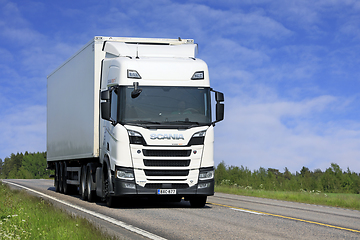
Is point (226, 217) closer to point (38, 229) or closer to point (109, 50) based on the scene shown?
point (38, 229)

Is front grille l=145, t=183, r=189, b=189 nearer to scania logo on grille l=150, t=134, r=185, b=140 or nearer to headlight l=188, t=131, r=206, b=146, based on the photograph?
headlight l=188, t=131, r=206, b=146

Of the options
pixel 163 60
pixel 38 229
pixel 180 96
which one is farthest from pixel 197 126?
pixel 38 229

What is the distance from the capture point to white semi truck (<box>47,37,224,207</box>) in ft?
38.4

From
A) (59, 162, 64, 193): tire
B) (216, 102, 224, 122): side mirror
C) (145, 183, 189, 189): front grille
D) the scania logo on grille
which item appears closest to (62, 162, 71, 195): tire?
(59, 162, 64, 193): tire

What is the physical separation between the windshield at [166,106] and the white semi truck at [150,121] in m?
0.02

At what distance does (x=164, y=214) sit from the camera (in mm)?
10930

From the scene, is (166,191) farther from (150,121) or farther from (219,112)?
(219,112)

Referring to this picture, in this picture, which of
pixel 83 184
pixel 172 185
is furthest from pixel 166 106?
pixel 83 184

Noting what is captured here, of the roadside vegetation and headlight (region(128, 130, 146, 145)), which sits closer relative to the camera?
headlight (region(128, 130, 146, 145))

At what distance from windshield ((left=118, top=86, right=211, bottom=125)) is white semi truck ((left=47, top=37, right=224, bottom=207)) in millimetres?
24

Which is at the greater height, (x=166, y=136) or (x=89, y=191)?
(x=166, y=136)

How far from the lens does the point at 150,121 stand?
1188 centimetres

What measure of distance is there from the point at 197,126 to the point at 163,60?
2.24 m

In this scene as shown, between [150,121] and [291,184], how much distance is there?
22055 millimetres
